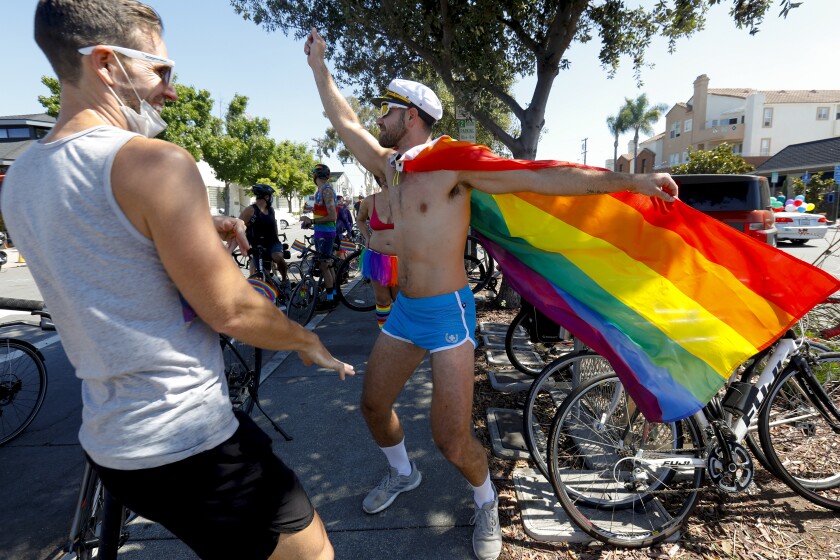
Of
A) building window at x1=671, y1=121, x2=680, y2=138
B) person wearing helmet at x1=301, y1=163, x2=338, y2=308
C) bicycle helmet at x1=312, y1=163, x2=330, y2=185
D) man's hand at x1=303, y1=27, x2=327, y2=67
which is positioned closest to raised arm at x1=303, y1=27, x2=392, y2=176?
man's hand at x1=303, y1=27, x2=327, y2=67

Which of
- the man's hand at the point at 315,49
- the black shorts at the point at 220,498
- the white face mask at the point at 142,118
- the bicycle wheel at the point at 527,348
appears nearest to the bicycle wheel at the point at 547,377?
the bicycle wheel at the point at 527,348

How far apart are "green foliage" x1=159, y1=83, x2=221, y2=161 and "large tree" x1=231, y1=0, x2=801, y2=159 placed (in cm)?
2673

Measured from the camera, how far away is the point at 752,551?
2.50 metres

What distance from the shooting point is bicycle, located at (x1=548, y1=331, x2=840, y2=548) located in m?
2.56

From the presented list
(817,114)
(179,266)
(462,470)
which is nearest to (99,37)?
(179,266)

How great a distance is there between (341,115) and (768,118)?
64851mm

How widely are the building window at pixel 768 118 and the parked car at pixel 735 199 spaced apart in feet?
187

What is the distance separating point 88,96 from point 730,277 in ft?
8.97

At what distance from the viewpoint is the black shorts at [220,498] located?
1.23m

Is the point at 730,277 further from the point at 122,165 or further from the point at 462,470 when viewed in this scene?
the point at 122,165

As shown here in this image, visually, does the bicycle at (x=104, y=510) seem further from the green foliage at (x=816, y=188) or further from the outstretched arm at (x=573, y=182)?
the green foliage at (x=816, y=188)

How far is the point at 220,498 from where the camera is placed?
1237mm

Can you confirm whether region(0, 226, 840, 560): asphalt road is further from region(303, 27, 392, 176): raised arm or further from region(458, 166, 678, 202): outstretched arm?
region(303, 27, 392, 176): raised arm

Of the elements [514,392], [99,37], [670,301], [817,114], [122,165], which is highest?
[817,114]
